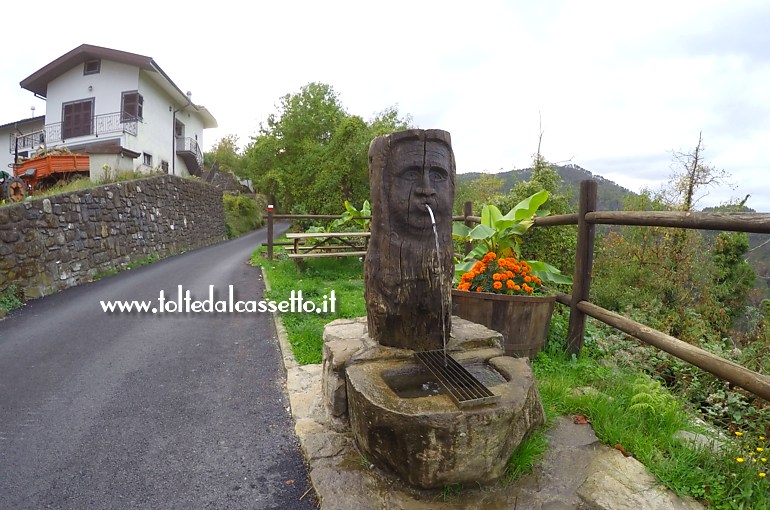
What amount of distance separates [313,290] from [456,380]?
191 inches

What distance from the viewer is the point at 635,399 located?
9.11 feet

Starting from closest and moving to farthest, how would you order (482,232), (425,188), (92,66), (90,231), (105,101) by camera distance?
(425,188) → (482,232) → (90,231) → (105,101) → (92,66)

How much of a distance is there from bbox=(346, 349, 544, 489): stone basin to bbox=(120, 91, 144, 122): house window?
20095mm

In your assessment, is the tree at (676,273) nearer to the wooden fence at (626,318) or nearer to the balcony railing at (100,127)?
the wooden fence at (626,318)

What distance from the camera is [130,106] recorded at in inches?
722

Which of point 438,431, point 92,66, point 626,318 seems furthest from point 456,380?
point 92,66

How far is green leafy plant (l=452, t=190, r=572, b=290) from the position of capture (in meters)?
4.25

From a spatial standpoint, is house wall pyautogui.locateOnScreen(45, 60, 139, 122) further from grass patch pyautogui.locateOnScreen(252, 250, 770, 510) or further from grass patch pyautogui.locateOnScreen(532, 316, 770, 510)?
grass patch pyautogui.locateOnScreen(532, 316, 770, 510)

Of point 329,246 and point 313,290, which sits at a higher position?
point 329,246

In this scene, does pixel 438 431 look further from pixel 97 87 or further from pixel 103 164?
pixel 97 87

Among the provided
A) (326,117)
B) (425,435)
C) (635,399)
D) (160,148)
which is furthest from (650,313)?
(160,148)

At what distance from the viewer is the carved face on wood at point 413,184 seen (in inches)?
114

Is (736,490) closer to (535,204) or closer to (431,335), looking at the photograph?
(431,335)

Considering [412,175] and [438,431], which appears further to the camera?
[412,175]
